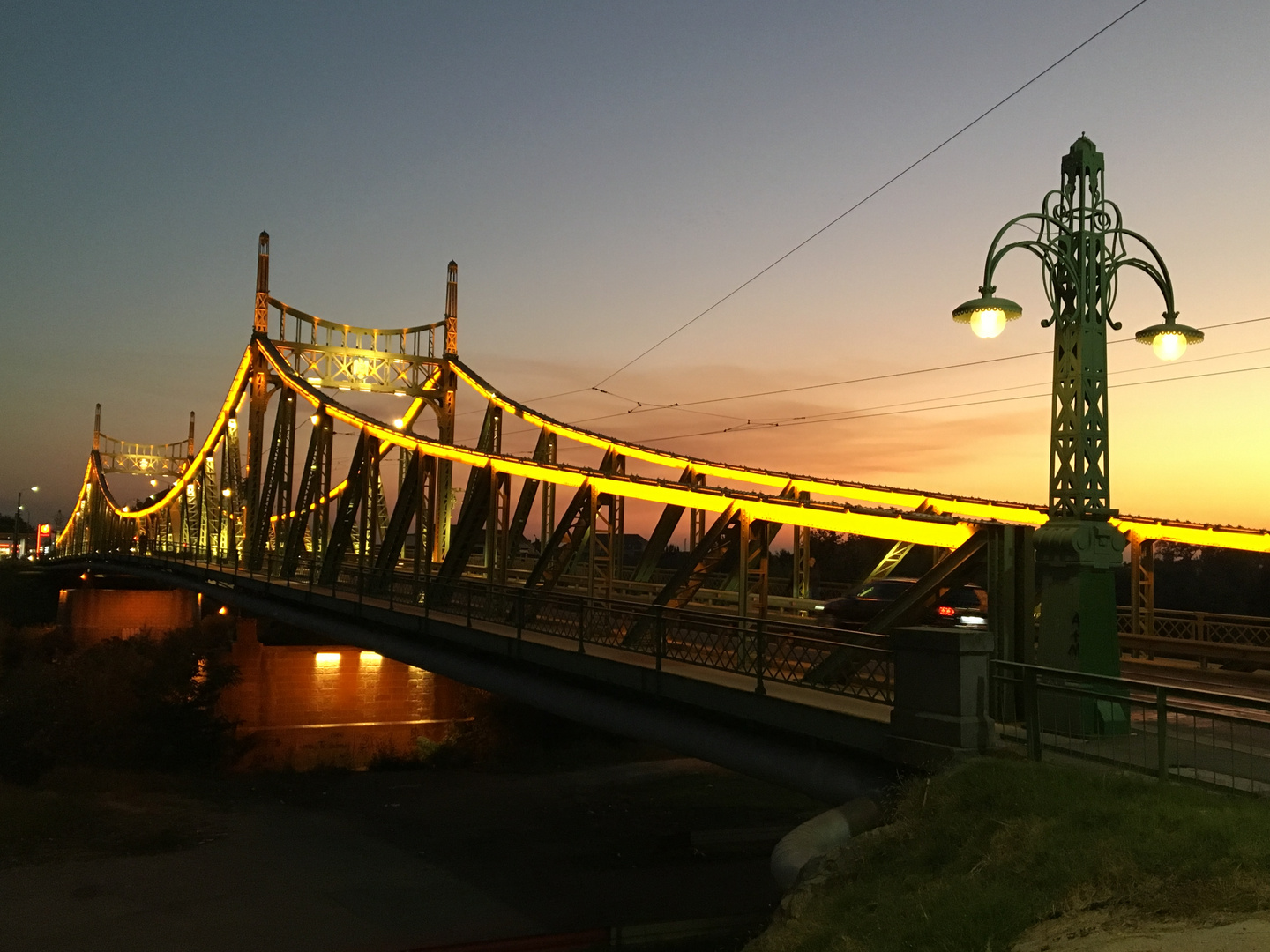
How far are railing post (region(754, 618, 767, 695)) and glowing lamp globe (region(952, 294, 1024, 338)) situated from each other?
12.3ft

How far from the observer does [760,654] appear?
10.7m

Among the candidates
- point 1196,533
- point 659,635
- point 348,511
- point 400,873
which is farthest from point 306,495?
point 1196,533

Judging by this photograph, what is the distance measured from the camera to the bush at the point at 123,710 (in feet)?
94.7

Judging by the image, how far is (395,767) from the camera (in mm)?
33250

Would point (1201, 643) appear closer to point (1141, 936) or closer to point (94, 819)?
point (1141, 936)

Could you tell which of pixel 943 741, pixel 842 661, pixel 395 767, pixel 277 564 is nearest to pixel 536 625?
pixel 842 661

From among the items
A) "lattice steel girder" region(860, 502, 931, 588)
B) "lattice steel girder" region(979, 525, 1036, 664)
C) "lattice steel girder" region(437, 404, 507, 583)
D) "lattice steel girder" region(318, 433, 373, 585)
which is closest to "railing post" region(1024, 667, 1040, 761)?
"lattice steel girder" region(979, 525, 1036, 664)

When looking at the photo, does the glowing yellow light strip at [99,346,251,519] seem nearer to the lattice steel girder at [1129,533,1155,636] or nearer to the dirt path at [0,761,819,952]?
the dirt path at [0,761,819,952]

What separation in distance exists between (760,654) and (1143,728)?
13.4 ft

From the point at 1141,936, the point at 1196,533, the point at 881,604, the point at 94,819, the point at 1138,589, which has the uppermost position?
the point at 1196,533

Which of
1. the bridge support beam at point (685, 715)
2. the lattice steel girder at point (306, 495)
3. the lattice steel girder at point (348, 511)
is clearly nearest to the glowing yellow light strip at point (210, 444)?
the lattice steel girder at point (306, 495)

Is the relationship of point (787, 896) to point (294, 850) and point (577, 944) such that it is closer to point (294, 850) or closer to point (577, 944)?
point (577, 944)

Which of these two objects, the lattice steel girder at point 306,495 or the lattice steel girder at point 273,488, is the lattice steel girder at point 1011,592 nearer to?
the lattice steel girder at point 306,495

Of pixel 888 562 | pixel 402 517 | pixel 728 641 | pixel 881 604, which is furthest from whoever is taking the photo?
pixel 402 517
